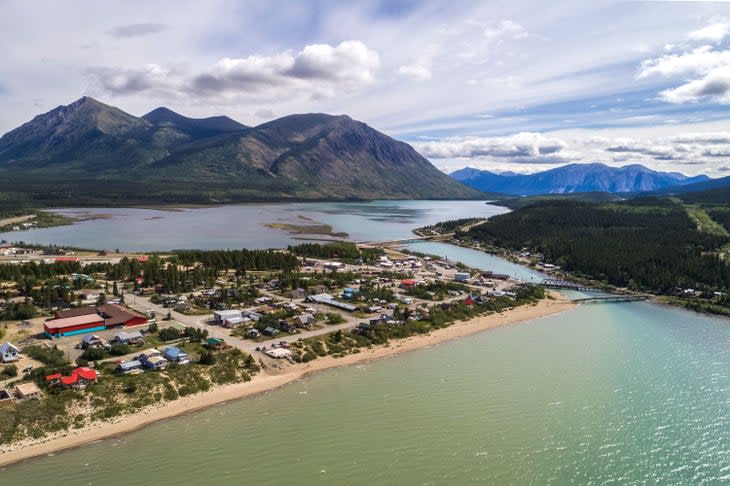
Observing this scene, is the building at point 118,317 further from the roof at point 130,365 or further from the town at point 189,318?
the roof at point 130,365

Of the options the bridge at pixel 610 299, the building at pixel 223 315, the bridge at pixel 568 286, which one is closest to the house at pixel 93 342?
the building at pixel 223 315

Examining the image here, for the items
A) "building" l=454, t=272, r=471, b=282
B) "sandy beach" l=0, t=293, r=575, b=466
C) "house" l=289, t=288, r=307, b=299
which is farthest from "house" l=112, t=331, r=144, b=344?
"building" l=454, t=272, r=471, b=282

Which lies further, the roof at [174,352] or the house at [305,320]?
the house at [305,320]

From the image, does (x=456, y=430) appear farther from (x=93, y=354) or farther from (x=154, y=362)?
(x=93, y=354)

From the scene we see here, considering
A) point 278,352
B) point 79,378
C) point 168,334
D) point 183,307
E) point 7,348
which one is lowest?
point 278,352

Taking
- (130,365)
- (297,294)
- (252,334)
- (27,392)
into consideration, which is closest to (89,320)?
(130,365)
